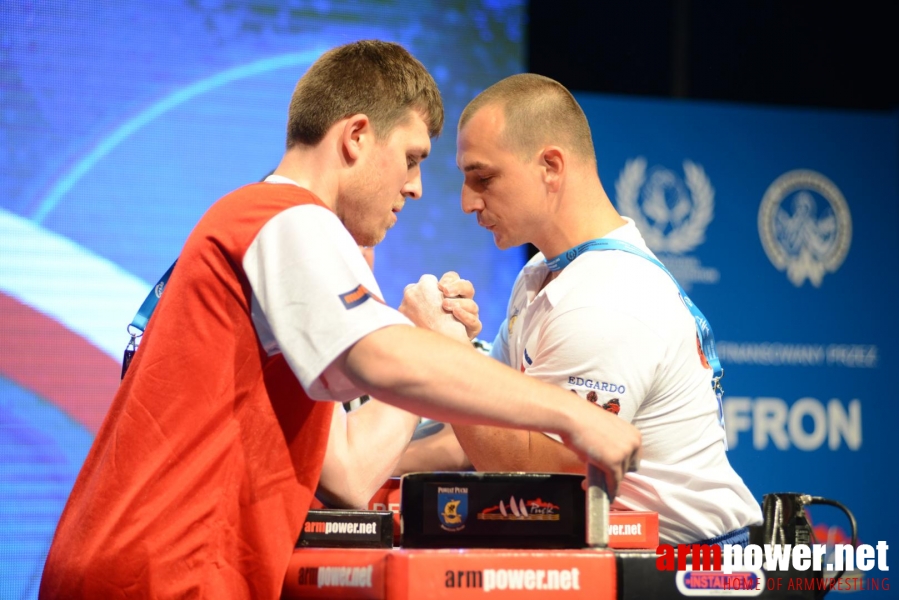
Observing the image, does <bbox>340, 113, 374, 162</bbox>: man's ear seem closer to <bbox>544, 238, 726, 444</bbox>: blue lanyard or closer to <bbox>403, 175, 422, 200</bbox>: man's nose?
<bbox>403, 175, 422, 200</bbox>: man's nose

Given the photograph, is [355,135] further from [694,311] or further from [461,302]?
[694,311]

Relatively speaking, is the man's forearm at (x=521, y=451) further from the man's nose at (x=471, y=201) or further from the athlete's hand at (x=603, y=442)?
the man's nose at (x=471, y=201)

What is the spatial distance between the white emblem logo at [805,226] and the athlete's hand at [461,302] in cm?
284

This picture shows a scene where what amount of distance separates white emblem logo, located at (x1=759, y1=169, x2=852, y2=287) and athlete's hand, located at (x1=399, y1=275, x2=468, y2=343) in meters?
2.90

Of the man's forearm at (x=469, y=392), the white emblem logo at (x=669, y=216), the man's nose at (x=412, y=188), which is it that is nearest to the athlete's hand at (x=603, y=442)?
the man's forearm at (x=469, y=392)

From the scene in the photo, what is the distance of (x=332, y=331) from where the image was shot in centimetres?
130

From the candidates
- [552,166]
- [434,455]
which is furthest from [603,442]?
[552,166]

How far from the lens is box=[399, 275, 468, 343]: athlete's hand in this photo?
1.98 m

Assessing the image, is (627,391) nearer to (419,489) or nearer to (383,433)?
(383,433)

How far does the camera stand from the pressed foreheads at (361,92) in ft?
5.50

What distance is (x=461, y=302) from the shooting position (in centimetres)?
202

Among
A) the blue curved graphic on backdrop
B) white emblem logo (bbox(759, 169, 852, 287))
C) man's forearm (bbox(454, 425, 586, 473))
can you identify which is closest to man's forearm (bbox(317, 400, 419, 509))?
man's forearm (bbox(454, 425, 586, 473))

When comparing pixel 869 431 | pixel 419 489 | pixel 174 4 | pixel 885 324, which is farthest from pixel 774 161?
pixel 419 489

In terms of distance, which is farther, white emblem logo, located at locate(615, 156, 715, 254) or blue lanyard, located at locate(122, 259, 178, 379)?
white emblem logo, located at locate(615, 156, 715, 254)
